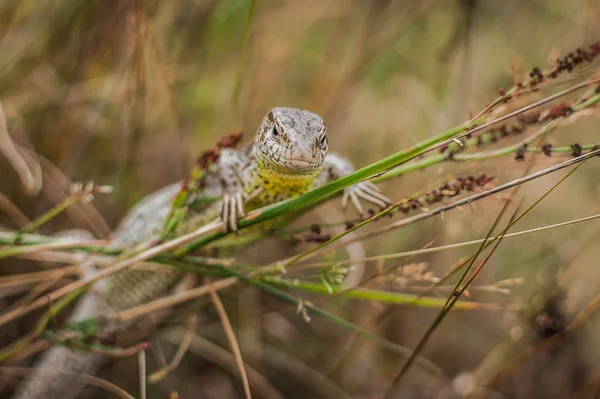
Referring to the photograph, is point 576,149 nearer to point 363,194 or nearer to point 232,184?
point 363,194

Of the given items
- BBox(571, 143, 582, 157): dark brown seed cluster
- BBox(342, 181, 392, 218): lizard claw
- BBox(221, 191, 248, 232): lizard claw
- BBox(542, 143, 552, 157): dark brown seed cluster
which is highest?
BBox(221, 191, 248, 232): lizard claw

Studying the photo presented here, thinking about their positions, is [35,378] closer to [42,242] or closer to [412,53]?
[42,242]

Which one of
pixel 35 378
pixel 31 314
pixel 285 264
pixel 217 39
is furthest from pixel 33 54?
pixel 285 264

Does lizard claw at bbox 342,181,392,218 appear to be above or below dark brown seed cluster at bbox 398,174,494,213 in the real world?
above

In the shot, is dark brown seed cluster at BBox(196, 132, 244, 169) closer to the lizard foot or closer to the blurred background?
the lizard foot

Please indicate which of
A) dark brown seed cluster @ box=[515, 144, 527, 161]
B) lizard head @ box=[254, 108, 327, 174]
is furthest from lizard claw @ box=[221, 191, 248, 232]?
dark brown seed cluster @ box=[515, 144, 527, 161]
